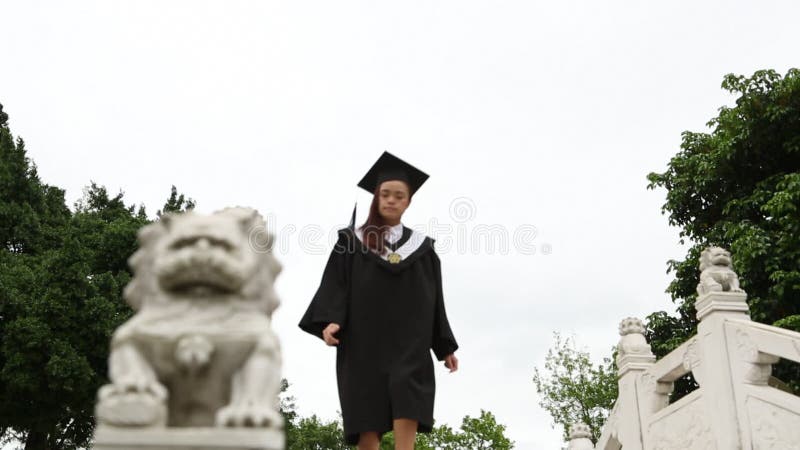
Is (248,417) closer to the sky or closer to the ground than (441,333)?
closer to the ground

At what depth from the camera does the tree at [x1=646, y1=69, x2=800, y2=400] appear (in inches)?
482

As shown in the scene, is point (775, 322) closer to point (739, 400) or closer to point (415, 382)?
point (739, 400)

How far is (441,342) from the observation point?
15.8 feet

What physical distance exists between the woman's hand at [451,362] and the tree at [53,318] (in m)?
13.5

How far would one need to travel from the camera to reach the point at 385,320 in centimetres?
464

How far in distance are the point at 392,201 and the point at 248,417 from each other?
2725mm

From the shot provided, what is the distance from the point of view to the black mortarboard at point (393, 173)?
5.08 metres

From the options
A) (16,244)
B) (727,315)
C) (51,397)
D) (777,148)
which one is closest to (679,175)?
(777,148)

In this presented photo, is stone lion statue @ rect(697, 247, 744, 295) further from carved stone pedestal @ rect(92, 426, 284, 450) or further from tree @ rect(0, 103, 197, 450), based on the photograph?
tree @ rect(0, 103, 197, 450)

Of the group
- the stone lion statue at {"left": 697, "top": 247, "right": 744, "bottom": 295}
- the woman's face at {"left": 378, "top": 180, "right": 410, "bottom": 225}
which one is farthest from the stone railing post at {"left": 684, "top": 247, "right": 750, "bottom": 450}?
the woman's face at {"left": 378, "top": 180, "right": 410, "bottom": 225}

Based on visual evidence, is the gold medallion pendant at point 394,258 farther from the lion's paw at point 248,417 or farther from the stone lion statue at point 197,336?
the lion's paw at point 248,417

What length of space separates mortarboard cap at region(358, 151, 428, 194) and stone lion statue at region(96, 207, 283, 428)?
7.65ft

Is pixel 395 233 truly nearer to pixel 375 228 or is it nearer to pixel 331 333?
pixel 375 228

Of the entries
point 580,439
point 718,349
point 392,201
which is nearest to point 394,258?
point 392,201
